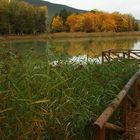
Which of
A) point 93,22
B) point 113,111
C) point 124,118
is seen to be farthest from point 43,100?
point 93,22

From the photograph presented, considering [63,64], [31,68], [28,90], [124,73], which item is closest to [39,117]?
[28,90]

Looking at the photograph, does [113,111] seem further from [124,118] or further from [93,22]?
[93,22]

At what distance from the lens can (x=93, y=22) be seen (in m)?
101

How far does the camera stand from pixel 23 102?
340 centimetres

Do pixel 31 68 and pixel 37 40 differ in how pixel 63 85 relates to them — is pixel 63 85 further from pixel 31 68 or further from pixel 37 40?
pixel 37 40

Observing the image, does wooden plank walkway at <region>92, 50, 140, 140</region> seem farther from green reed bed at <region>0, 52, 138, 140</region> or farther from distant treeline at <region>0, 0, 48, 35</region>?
distant treeline at <region>0, 0, 48, 35</region>

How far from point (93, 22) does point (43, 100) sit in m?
98.4

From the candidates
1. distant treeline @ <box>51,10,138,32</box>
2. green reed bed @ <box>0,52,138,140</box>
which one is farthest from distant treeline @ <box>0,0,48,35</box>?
distant treeline @ <box>51,10,138,32</box>

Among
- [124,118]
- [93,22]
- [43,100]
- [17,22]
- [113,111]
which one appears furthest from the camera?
[93,22]

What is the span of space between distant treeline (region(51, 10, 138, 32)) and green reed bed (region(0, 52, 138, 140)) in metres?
83.5

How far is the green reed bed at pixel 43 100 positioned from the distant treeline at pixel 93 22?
3289 inches

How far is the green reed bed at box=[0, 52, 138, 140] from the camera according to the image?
3.36 metres

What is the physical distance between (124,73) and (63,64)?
8.35 ft

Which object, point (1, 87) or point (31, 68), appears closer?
point (1, 87)
